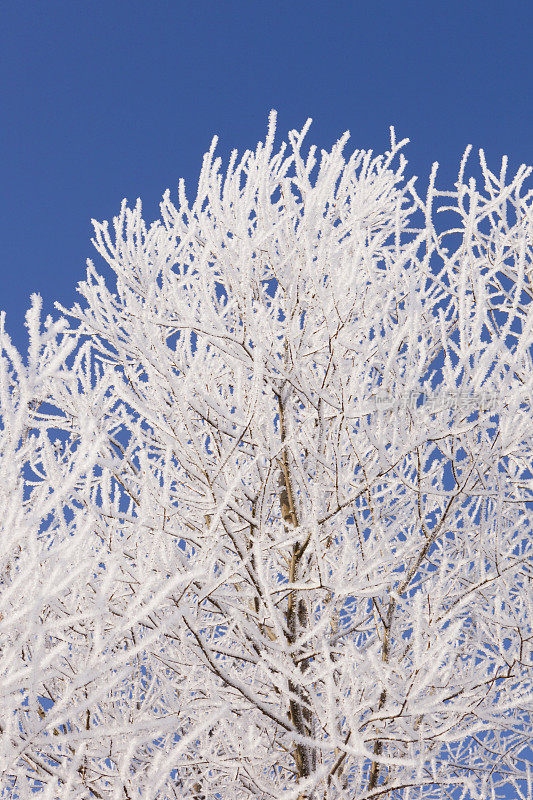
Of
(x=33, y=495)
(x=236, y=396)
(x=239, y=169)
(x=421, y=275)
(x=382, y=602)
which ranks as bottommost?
(x=382, y=602)

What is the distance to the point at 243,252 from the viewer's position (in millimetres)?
3844

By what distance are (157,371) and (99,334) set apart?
1.77 meters

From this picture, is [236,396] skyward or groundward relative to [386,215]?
groundward

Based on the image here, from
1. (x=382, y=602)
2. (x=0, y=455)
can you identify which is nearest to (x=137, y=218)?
(x=0, y=455)

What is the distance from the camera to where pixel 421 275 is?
13.8 ft

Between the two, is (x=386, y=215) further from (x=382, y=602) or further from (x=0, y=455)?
(x=0, y=455)

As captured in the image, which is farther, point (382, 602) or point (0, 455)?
point (382, 602)

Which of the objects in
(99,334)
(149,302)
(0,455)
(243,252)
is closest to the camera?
(0,455)

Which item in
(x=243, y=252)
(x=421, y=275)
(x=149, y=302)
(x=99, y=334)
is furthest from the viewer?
(x=99, y=334)

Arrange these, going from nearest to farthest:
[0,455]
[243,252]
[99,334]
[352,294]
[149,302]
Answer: [0,455] < [352,294] < [243,252] < [149,302] < [99,334]

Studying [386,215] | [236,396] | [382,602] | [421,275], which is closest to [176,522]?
[236,396]

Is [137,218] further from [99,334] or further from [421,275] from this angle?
[421,275]

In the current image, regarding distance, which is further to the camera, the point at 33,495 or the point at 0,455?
the point at 33,495

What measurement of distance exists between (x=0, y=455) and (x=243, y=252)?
183cm
